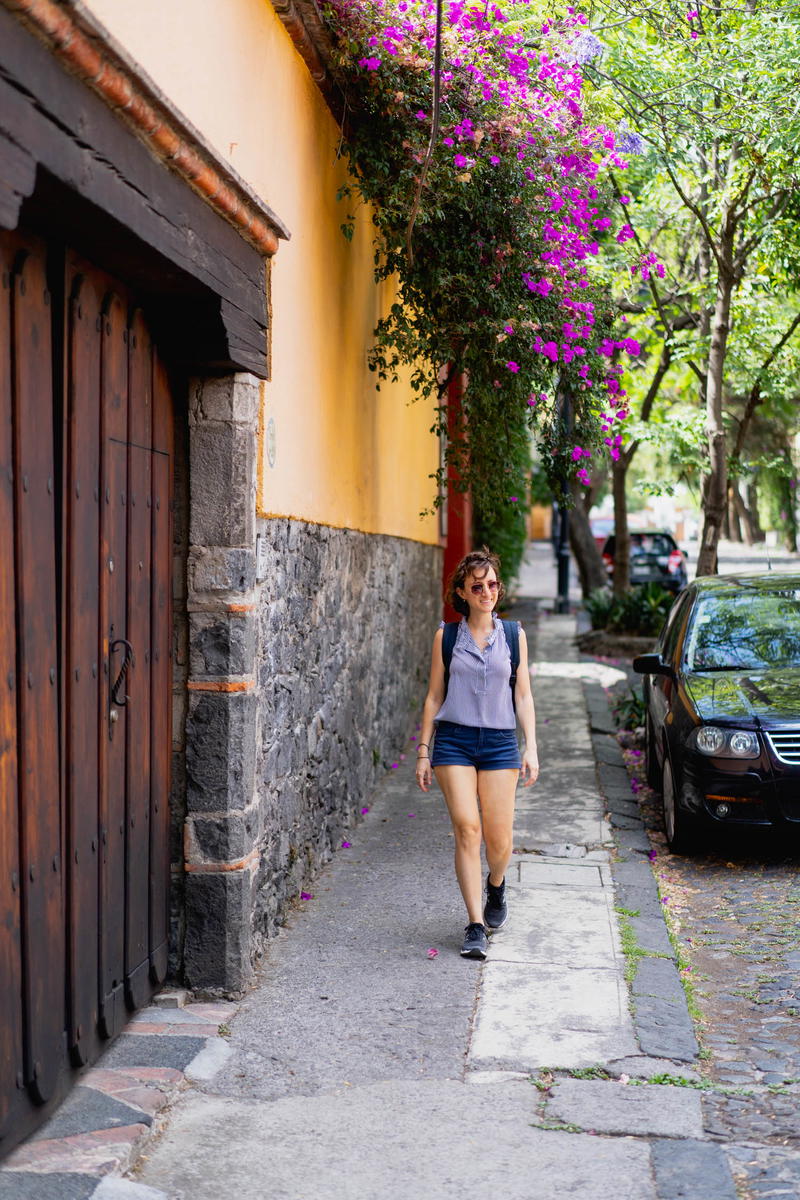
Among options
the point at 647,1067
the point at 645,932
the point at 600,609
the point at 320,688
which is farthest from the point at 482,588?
the point at 600,609

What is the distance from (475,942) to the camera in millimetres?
5727

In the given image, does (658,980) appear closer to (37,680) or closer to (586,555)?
(37,680)

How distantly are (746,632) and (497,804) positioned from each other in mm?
3282

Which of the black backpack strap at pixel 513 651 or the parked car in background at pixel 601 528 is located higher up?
the parked car in background at pixel 601 528

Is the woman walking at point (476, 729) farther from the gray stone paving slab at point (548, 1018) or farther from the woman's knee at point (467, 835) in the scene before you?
the gray stone paving slab at point (548, 1018)

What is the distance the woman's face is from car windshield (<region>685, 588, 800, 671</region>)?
9.20ft

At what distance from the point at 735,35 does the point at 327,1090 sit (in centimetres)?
840

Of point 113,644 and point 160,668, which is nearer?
point 113,644

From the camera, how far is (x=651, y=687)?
9914 millimetres

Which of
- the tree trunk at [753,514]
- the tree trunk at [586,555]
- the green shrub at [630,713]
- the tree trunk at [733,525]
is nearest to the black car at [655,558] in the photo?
the tree trunk at [586,555]

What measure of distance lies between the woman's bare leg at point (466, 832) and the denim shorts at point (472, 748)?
0.06m

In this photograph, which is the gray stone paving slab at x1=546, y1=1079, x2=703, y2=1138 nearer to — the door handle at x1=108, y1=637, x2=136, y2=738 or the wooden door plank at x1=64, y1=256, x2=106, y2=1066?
the wooden door plank at x1=64, y1=256, x2=106, y2=1066

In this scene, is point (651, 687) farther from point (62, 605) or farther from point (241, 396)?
point (62, 605)

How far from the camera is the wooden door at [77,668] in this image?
11.8ft
